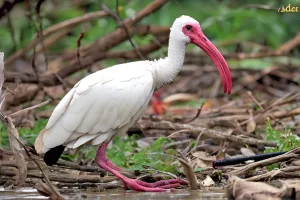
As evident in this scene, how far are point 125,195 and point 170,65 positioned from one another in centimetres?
143

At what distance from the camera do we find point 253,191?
4953 millimetres

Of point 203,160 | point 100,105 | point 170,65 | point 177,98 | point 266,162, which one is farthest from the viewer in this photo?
point 177,98

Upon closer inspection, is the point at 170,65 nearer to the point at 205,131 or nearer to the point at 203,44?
the point at 203,44

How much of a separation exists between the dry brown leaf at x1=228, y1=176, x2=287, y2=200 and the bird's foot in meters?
1.17

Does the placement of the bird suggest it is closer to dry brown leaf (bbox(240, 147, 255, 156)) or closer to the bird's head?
the bird's head

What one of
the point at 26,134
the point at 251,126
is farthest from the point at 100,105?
the point at 251,126

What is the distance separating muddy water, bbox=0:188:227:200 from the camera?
573 cm

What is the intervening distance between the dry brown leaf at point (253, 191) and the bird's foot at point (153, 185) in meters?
1.17

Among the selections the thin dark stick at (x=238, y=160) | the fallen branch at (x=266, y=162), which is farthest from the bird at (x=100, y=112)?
the fallen branch at (x=266, y=162)

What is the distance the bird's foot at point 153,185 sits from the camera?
6.28 m

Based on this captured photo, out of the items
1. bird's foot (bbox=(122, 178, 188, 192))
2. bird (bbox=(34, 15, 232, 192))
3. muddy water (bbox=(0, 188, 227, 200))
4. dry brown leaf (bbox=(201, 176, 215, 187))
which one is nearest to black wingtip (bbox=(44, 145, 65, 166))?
bird (bbox=(34, 15, 232, 192))

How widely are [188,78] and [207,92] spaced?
0.87 m

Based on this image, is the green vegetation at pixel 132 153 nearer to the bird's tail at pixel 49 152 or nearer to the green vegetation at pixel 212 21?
the bird's tail at pixel 49 152

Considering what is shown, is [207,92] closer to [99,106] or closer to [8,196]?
[99,106]
